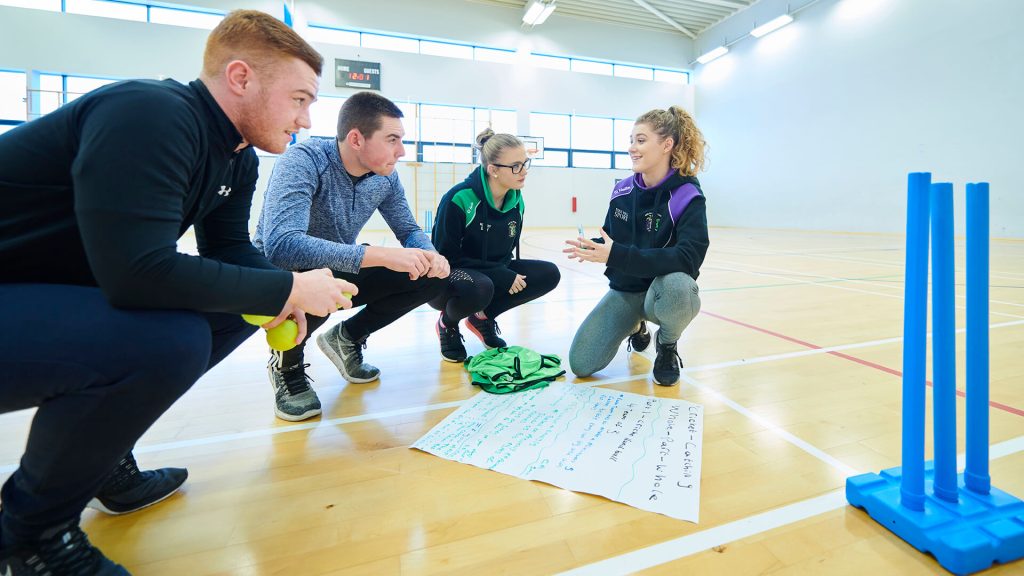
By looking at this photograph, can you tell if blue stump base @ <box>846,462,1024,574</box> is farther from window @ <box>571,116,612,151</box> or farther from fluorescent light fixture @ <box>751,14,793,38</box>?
window @ <box>571,116,612,151</box>

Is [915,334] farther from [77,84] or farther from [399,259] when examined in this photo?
[77,84]

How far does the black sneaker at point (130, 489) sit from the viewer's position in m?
0.91

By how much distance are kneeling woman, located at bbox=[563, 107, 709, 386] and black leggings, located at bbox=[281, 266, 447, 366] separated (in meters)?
0.52

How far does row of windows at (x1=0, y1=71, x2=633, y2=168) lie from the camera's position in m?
7.89

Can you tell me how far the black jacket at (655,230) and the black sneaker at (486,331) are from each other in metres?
0.49

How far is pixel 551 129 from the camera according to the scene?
11.0 metres

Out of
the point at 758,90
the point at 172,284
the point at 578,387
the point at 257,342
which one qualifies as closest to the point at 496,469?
the point at 578,387

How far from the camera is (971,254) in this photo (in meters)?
0.79

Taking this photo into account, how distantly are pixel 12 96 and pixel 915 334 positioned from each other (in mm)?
11337

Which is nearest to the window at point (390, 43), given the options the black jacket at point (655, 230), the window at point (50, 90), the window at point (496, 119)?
the window at point (496, 119)

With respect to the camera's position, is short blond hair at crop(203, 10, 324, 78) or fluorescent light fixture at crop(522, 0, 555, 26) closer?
short blond hair at crop(203, 10, 324, 78)

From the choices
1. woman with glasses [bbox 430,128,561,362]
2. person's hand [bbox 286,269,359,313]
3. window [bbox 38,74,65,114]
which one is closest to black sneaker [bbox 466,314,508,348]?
woman with glasses [bbox 430,128,561,362]

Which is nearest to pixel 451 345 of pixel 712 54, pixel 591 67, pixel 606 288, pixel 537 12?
pixel 606 288

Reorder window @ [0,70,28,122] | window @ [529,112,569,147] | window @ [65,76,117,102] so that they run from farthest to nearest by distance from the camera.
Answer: window @ [529,112,569,147] < window @ [65,76,117,102] < window @ [0,70,28,122]
